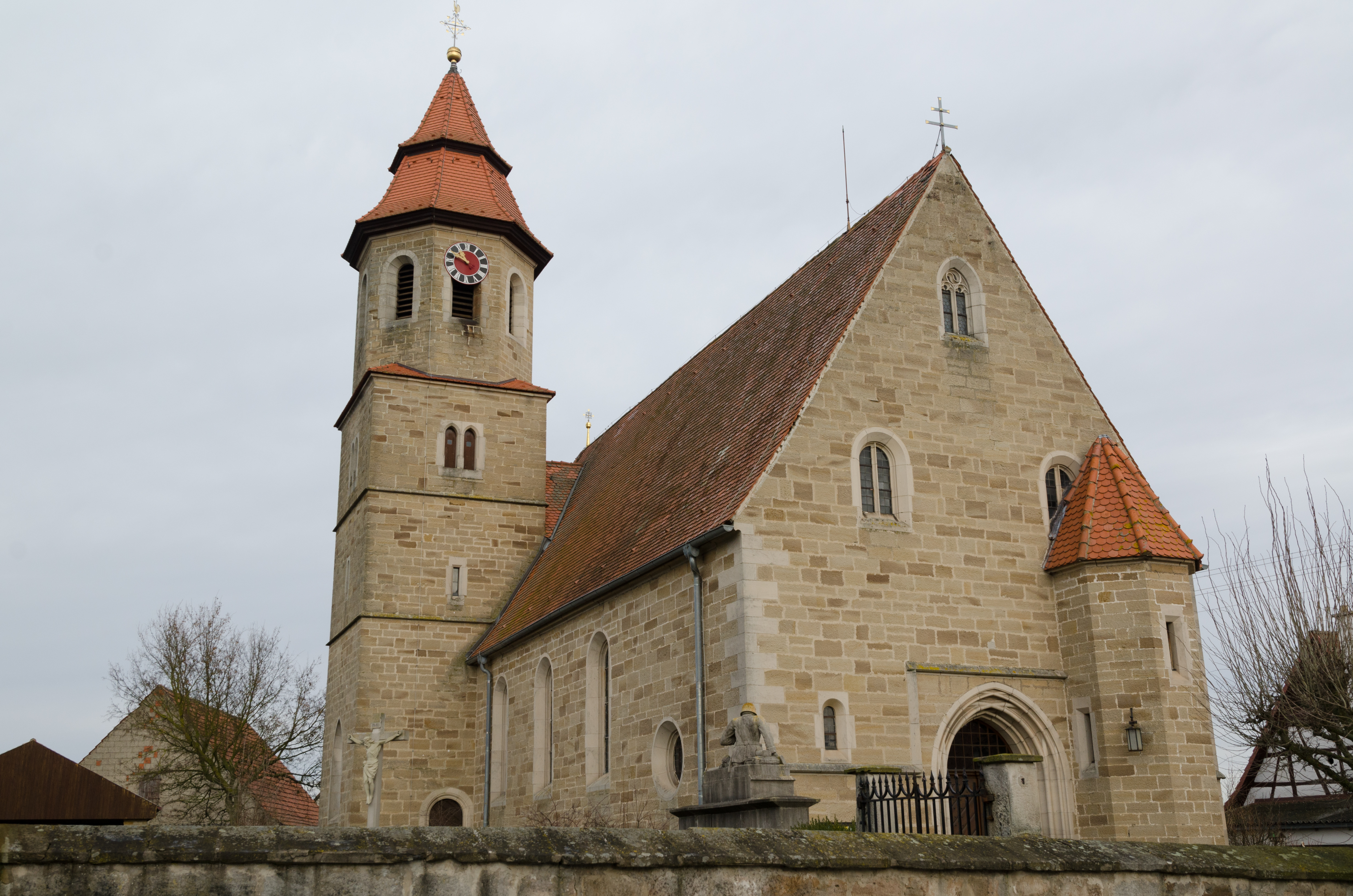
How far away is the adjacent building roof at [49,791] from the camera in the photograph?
53.3 ft

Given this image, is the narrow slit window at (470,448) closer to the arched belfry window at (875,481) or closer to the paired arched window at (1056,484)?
the arched belfry window at (875,481)

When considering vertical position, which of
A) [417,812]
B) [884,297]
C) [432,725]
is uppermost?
[884,297]

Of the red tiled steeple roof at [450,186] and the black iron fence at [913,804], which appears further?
the red tiled steeple roof at [450,186]

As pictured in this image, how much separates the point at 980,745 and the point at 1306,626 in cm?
483

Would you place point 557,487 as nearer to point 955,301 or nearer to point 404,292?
point 404,292

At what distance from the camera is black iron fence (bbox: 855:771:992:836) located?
12.8 m

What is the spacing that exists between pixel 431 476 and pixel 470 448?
1.14 meters

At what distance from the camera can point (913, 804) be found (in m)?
14.3

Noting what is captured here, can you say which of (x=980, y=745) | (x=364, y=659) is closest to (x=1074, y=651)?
(x=980, y=745)

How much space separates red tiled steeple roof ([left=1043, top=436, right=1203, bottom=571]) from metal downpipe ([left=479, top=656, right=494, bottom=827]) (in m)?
11.8

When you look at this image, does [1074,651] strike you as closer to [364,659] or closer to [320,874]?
[320,874]

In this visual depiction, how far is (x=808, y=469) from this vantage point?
1561 cm

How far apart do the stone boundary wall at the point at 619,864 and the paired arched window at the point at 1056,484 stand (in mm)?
9975

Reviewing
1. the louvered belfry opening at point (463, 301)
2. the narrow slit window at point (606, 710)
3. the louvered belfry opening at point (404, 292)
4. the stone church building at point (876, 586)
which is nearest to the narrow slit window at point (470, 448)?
the louvered belfry opening at point (463, 301)
